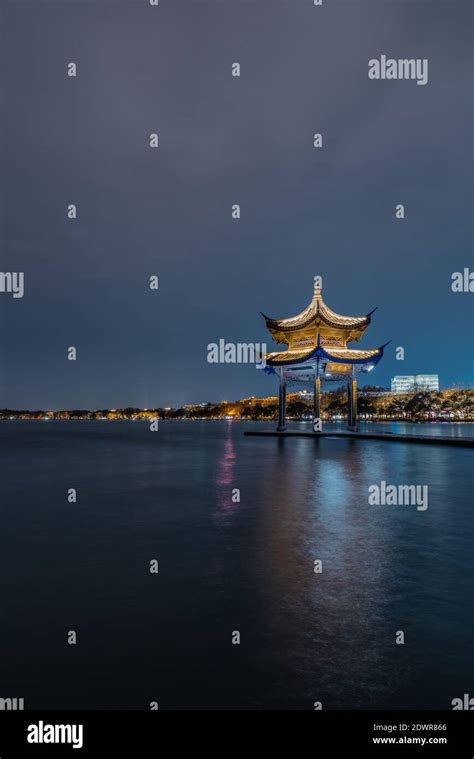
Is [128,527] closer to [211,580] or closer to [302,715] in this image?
[211,580]

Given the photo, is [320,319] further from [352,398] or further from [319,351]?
[352,398]

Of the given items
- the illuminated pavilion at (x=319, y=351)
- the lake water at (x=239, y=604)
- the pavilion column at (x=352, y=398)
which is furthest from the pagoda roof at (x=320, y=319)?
the lake water at (x=239, y=604)

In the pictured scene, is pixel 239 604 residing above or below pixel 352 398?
below

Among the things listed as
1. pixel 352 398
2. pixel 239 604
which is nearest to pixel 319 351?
pixel 352 398

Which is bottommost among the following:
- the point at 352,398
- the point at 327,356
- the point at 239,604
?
the point at 239,604

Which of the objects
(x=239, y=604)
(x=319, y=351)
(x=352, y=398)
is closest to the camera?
(x=239, y=604)

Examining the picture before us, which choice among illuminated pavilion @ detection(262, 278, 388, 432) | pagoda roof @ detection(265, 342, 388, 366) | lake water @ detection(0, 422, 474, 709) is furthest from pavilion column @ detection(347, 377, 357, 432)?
lake water @ detection(0, 422, 474, 709)
